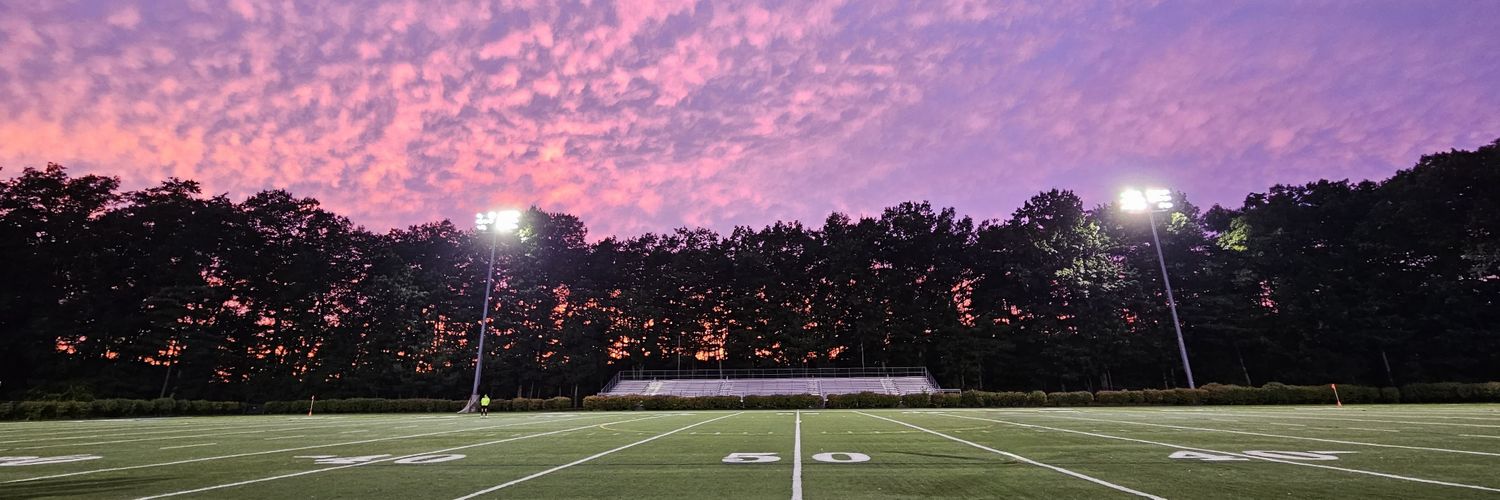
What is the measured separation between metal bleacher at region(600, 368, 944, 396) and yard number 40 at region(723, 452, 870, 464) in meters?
37.9

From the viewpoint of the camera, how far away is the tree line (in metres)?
43.6

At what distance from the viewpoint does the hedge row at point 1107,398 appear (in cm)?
3244

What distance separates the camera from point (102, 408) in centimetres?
3447

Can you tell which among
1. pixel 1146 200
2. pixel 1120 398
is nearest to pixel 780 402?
pixel 1120 398

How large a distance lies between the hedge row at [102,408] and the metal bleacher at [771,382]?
26247mm

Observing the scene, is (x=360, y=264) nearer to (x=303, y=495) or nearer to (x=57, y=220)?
(x=57, y=220)

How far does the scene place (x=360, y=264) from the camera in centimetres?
5916

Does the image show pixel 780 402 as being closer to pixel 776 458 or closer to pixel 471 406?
pixel 471 406

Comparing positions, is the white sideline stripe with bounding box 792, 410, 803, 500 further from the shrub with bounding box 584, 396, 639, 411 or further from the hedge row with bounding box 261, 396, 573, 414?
the hedge row with bounding box 261, 396, 573, 414

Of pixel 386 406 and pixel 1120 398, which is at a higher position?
pixel 1120 398

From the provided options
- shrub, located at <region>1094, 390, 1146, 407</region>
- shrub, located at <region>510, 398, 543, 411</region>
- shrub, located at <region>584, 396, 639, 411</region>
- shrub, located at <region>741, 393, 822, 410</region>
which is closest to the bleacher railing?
shrub, located at <region>510, 398, 543, 411</region>

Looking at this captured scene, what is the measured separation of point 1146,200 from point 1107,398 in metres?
13.3

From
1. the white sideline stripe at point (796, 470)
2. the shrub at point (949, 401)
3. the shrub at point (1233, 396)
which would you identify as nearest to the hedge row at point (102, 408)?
the white sideline stripe at point (796, 470)

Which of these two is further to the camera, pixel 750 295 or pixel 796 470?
pixel 750 295
